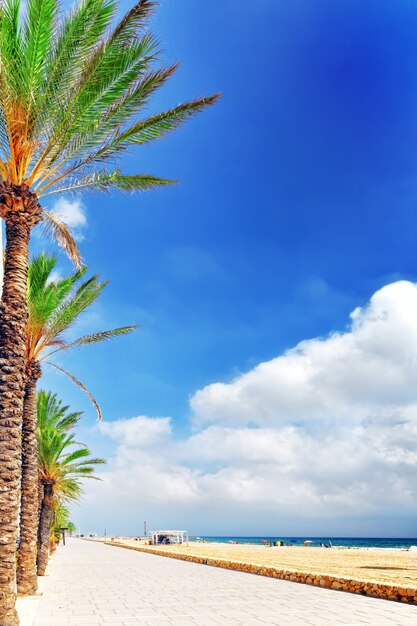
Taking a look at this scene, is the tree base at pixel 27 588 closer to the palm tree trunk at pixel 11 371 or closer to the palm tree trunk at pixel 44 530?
the palm tree trunk at pixel 11 371

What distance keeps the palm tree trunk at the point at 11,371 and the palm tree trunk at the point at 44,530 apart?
1050cm

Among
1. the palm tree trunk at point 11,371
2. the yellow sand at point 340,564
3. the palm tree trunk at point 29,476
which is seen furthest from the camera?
the yellow sand at point 340,564

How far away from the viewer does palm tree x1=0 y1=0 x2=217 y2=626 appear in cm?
804

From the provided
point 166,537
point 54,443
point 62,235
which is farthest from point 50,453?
point 166,537

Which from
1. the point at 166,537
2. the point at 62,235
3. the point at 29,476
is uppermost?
the point at 62,235

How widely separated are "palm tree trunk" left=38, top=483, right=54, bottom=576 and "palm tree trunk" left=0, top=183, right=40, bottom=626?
10498mm

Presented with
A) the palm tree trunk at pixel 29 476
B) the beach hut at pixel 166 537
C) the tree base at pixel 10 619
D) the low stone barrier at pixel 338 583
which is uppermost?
the palm tree trunk at pixel 29 476

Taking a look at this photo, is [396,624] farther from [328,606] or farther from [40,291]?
[40,291]

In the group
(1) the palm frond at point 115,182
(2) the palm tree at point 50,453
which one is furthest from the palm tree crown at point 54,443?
(1) the palm frond at point 115,182

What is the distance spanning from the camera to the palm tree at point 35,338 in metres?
13.0

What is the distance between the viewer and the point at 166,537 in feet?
143

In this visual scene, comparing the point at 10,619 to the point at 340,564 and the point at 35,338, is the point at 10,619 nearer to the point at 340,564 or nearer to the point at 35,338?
the point at 35,338

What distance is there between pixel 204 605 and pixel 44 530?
12.1 meters

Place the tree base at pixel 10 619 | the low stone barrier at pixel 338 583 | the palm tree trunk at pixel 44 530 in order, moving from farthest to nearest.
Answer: the palm tree trunk at pixel 44 530 < the low stone barrier at pixel 338 583 < the tree base at pixel 10 619
